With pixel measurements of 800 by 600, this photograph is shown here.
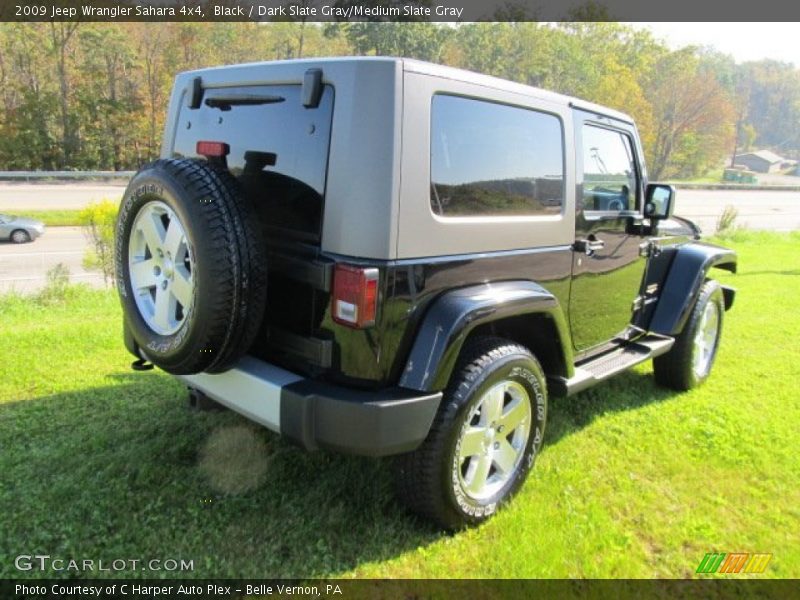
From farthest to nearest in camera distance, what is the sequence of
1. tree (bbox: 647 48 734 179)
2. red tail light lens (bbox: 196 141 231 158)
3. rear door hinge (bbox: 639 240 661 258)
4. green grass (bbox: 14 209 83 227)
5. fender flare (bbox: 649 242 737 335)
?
tree (bbox: 647 48 734 179) → green grass (bbox: 14 209 83 227) → fender flare (bbox: 649 242 737 335) → rear door hinge (bbox: 639 240 661 258) → red tail light lens (bbox: 196 141 231 158)

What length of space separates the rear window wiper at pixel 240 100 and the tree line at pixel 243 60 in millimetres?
36968

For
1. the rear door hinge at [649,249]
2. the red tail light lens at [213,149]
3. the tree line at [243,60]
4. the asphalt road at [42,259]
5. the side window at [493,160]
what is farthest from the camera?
the tree line at [243,60]

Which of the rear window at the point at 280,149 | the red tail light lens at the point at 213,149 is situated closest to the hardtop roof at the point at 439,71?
the rear window at the point at 280,149

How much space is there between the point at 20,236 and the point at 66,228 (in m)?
3.78

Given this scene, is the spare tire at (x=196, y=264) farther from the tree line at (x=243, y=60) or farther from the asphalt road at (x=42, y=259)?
the tree line at (x=243, y=60)

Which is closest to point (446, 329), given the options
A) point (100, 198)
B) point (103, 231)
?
point (103, 231)

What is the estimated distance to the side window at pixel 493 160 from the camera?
8.23 ft

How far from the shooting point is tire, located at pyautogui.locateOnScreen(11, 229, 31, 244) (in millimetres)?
19156

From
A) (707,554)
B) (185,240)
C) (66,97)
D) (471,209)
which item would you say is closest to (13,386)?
(185,240)

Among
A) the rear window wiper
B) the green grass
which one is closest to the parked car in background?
the green grass

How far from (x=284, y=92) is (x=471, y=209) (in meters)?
0.95

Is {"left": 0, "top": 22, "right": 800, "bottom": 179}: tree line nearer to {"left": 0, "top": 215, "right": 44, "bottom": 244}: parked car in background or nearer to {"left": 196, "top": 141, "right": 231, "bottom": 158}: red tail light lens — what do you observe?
{"left": 0, "top": 215, "right": 44, "bottom": 244}: parked car in background

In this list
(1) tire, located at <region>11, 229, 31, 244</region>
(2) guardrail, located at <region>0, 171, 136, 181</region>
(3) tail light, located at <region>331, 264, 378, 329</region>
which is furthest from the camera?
(2) guardrail, located at <region>0, 171, 136, 181</region>

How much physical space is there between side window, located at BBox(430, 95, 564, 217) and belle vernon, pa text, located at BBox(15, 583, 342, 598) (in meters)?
1.59
